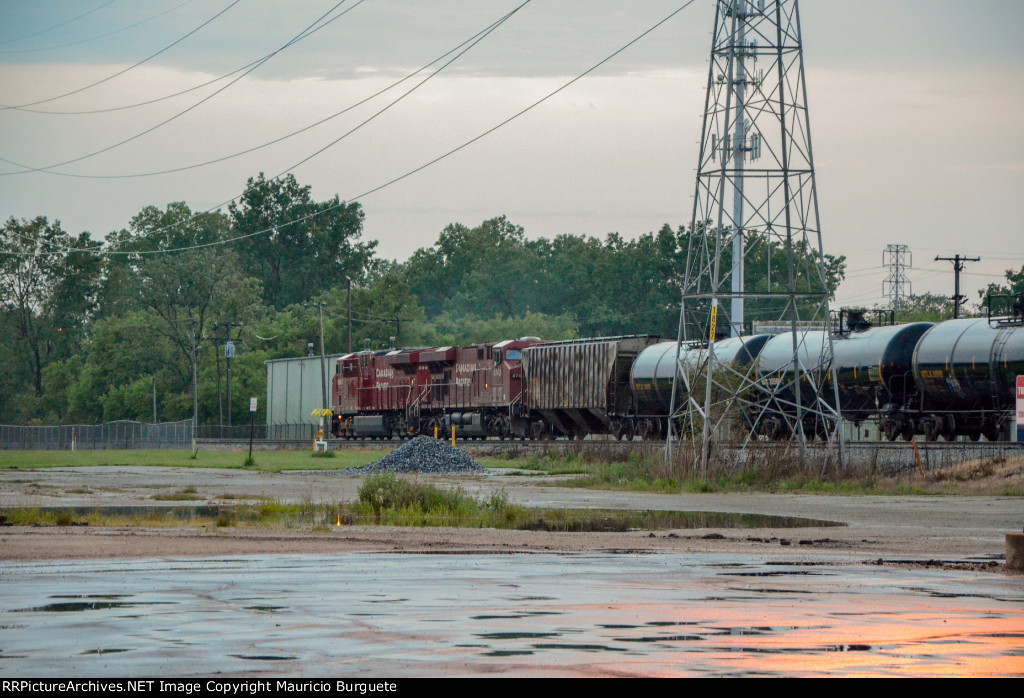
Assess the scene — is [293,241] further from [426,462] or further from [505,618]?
[505,618]

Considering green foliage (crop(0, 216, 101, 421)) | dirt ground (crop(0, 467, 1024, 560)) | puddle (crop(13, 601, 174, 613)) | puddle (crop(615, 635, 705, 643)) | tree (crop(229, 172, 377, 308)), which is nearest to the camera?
puddle (crop(615, 635, 705, 643))

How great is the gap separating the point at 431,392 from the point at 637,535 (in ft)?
151

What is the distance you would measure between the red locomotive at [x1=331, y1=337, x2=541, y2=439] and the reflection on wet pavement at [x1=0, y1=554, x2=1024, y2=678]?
4552cm

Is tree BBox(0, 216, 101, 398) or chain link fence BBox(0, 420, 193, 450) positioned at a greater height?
tree BBox(0, 216, 101, 398)

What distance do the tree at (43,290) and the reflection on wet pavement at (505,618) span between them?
430ft

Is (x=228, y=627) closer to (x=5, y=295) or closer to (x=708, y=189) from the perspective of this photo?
(x=708, y=189)

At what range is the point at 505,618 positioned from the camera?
9.91m

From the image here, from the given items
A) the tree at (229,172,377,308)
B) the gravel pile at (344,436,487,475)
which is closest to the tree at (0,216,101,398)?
the tree at (229,172,377,308)

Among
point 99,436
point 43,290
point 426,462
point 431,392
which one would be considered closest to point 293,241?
point 43,290

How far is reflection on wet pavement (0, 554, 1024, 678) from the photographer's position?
7.79 m

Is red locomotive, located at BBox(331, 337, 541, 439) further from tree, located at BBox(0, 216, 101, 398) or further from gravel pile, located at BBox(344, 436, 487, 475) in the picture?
tree, located at BBox(0, 216, 101, 398)

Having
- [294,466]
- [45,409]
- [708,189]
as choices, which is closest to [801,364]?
[708,189]

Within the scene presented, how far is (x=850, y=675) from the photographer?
24.1 ft

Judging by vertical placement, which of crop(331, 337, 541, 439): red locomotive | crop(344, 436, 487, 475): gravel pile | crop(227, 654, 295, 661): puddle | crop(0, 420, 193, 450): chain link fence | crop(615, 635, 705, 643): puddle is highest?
crop(331, 337, 541, 439): red locomotive
